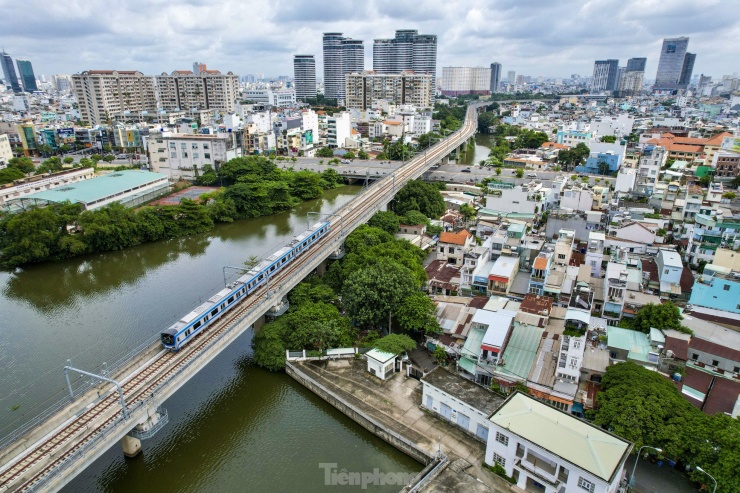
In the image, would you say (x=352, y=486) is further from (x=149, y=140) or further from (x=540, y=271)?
(x=149, y=140)

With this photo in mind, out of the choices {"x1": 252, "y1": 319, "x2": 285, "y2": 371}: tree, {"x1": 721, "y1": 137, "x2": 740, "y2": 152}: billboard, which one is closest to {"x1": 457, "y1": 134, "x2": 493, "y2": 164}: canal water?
{"x1": 721, "y1": 137, "x2": 740, "y2": 152}: billboard

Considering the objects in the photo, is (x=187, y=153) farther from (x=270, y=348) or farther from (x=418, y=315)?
(x=418, y=315)

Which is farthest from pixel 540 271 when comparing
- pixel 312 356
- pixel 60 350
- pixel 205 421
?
pixel 60 350

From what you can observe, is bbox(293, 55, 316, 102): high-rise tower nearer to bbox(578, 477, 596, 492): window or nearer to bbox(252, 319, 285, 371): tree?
bbox(252, 319, 285, 371): tree

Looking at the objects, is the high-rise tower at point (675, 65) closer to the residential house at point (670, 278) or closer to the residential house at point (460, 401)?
the residential house at point (670, 278)

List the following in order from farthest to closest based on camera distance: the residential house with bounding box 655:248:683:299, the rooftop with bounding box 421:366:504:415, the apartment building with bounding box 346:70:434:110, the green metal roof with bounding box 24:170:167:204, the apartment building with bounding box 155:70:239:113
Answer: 1. the apartment building with bounding box 346:70:434:110
2. the apartment building with bounding box 155:70:239:113
3. the green metal roof with bounding box 24:170:167:204
4. the residential house with bounding box 655:248:683:299
5. the rooftop with bounding box 421:366:504:415

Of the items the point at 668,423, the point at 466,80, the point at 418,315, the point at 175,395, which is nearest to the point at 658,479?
the point at 668,423
